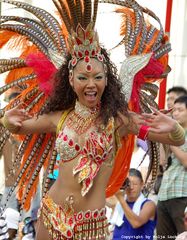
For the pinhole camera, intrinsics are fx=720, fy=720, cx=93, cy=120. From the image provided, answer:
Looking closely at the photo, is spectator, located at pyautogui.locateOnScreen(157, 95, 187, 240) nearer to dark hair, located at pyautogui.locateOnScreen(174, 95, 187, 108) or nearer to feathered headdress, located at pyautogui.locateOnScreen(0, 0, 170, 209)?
dark hair, located at pyautogui.locateOnScreen(174, 95, 187, 108)

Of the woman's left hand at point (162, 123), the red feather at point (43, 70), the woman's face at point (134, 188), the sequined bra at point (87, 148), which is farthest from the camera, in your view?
the woman's face at point (134, 188)

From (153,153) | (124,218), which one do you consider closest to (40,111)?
(153,153)

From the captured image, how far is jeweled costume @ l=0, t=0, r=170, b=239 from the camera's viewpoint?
433 centimetres

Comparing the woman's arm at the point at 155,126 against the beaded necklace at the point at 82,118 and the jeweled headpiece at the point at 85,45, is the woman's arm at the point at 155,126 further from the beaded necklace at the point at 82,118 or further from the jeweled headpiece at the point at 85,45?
the jeweled headpiece at the point at 85,45

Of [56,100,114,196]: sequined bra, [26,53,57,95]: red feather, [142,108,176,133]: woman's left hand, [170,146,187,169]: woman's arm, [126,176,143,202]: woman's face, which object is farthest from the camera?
[126,176,143,202]: woman's face

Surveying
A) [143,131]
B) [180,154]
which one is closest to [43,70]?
[143,131]

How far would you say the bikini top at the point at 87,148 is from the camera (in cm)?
429

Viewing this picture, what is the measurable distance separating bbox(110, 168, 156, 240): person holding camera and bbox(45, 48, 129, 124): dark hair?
5.23 feet

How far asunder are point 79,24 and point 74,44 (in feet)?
0.41

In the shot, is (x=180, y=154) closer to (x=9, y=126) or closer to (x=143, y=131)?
(x=143, y=131)

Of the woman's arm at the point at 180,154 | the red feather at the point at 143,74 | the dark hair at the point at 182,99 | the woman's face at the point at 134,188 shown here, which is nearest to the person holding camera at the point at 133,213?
the woman's face at the point at 134,188

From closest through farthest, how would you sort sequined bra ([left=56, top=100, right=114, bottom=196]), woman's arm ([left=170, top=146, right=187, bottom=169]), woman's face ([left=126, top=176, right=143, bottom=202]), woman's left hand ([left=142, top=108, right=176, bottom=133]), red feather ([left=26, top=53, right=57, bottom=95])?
woman's left hand ([left=142, top=108, right=176, bottom=133]) → sequined bra ([left=56, top=100, right=114, bottom=196]) → red feather ([left=26, top=53, right=57, bottom=95]) → woman's arm ([left=170, top=146, right=187, bottom=169]) → woman's face ([left=126, top=176, right=143, bottom=202])

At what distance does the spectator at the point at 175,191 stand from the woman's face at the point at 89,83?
1801mm

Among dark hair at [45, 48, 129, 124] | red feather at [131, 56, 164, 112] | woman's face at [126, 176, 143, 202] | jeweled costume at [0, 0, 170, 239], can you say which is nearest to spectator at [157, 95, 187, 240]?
woman's face at [126, 176, 143, 202]
